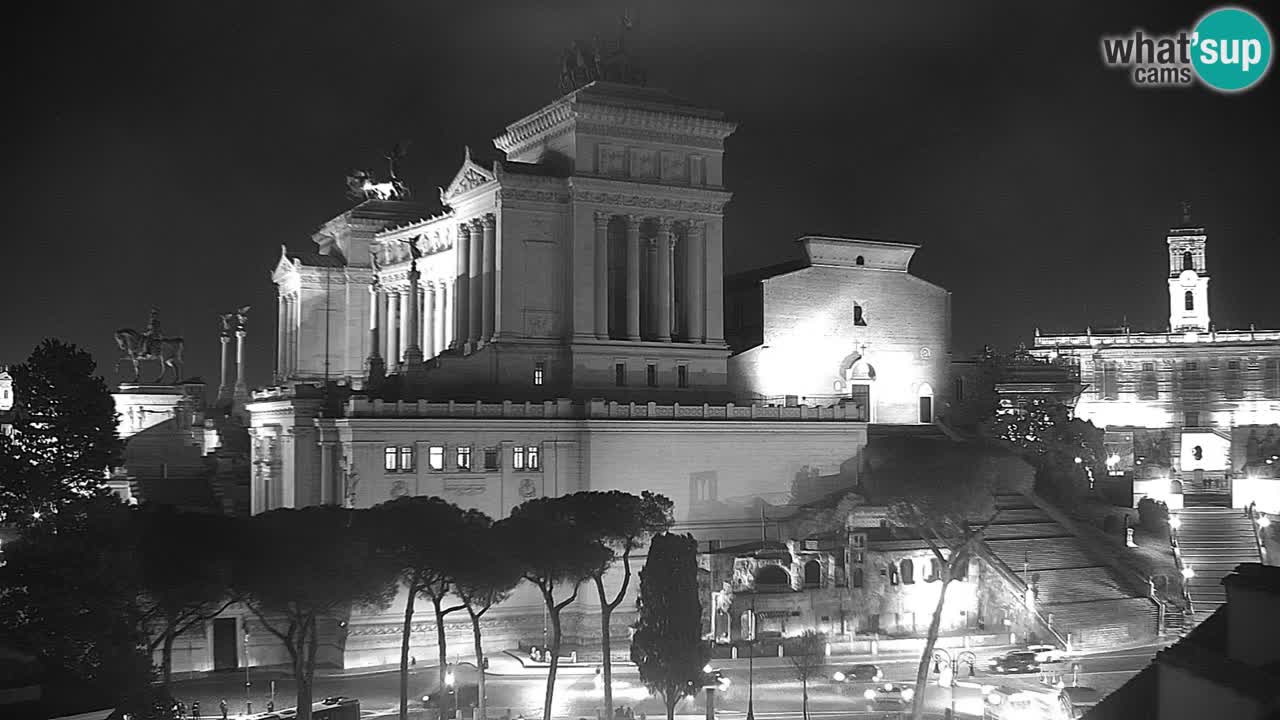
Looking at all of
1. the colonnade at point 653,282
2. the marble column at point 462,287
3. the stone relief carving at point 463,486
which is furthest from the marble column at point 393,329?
the stone relief carving at point 463,486

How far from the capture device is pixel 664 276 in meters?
80.8

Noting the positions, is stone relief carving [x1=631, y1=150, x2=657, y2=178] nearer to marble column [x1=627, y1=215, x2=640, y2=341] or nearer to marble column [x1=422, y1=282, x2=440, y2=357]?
marble column [x1=627, y1=215, x2=640, y2=341]

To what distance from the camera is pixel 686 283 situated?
3228 inches

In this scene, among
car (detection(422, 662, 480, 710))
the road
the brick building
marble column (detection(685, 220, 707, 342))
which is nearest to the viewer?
car (detection(422, 662, 480, 710))

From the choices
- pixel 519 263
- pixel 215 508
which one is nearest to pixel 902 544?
pixel 519 263

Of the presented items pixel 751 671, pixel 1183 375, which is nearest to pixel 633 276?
pixel 751 671

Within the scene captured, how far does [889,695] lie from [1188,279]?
8264 cm

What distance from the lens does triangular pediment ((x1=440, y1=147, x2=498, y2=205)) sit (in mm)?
79125

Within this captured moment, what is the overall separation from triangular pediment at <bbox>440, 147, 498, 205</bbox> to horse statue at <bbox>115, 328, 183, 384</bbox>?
86.8 feet

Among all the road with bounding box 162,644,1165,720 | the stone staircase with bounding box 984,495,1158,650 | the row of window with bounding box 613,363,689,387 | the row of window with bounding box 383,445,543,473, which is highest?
the row of window with bounding box 613,363,689,387

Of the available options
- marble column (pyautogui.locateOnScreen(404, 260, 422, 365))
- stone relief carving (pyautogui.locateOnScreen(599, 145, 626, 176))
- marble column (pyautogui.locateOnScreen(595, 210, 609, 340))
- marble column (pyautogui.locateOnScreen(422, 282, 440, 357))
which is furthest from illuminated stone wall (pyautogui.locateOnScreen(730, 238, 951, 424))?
marble column (pyautogui.locateOnScreen(404, 260, 422, 365))

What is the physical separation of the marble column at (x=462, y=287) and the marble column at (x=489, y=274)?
2.54m

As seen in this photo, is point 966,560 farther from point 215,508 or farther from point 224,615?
point 215,508

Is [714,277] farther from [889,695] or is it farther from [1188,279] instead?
[1188,279]
